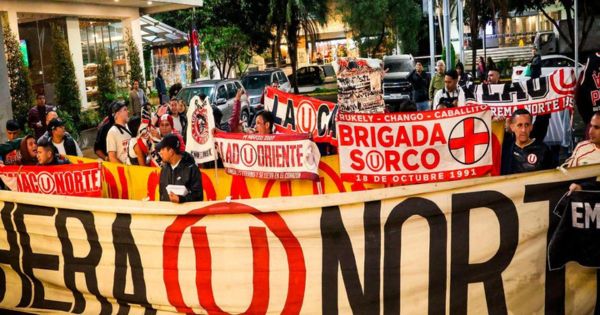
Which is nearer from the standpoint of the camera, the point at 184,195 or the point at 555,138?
the point at 184,195

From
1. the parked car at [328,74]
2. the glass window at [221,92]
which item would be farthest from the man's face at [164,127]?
the parked car at [328,74]

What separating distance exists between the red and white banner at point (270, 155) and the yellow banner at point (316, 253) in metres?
1.74

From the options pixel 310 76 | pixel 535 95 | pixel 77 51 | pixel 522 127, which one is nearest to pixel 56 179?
pixel 522 127

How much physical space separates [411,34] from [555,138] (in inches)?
1258

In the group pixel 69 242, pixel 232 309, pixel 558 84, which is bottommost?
pixel 232 309

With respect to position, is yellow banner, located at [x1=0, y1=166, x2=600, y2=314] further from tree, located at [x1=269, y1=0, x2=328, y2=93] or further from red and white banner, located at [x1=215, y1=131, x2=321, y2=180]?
tree, located at [x1=269, y1=0, x2=328, y2=93]

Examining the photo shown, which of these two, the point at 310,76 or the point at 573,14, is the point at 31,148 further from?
the point at 310,76

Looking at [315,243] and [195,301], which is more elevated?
[315,243]

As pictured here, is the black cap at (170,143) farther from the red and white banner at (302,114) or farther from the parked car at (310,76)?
the parked car at (310,76)

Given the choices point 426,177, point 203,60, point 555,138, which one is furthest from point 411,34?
point 426,177

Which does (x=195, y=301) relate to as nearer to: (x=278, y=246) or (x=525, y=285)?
(x=278, y=246)

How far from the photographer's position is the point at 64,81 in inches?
794

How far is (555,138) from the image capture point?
8836 millimetres

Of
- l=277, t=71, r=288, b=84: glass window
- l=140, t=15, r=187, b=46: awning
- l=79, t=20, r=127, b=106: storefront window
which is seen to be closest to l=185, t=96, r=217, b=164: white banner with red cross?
l=79, t=20, r=127, b=106: storefront window
